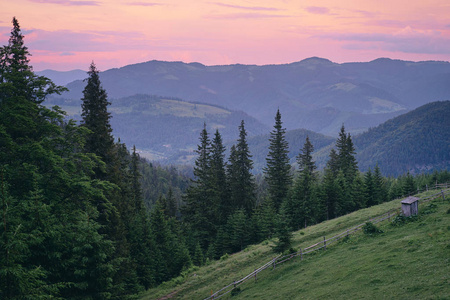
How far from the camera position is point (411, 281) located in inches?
773

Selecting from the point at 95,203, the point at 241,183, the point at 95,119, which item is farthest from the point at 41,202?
the point at 241,183

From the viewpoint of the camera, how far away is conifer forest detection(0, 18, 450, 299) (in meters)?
20.1

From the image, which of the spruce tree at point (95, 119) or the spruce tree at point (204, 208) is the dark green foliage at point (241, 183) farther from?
the spruce tree at point (95, 119)

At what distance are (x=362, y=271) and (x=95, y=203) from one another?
21991 mm

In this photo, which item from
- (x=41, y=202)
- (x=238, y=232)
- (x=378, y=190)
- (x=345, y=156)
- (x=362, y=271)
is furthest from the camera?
(x=345, y=156)

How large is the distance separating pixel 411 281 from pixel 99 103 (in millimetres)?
28845

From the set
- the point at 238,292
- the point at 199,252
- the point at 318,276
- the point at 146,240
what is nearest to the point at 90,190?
the point at 238,292

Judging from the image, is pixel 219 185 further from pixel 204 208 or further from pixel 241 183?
pixel 204 208

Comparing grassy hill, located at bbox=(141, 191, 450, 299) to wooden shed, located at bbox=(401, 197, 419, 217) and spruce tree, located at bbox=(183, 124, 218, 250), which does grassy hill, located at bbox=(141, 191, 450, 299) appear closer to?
wooden shed, located at bbox=(401, 197, 419, 217)

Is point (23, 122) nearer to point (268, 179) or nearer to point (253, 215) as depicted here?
point (253, 215)

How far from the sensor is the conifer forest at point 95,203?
791 inches

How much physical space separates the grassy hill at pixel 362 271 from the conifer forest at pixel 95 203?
5003 millimetres

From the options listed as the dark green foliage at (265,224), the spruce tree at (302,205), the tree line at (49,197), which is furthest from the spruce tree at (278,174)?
the tree line at (49,197)

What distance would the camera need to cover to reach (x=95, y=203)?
32.3 m
